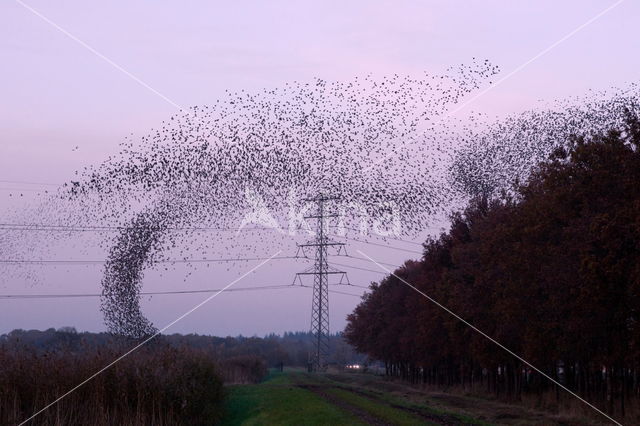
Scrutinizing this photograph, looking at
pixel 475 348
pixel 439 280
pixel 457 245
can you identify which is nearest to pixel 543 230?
pixel 475 348

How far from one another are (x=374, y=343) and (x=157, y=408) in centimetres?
7252

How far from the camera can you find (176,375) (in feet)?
112

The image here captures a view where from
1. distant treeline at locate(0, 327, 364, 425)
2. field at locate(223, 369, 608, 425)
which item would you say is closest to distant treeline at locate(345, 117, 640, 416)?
field at locate(223, 369, 608, 425)

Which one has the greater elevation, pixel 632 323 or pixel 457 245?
pixel 457 245

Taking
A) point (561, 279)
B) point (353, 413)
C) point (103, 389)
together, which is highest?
point (561, 279)

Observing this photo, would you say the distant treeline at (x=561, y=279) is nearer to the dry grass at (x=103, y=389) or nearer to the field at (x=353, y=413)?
the field at (x=353, y=413)

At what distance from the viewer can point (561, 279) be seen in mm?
35031

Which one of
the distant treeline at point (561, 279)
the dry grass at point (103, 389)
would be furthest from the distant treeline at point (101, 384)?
the distant treeline at point (561, 279)

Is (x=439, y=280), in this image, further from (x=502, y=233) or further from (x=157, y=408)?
(x=157, y=408)

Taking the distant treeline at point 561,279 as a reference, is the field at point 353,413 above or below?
below

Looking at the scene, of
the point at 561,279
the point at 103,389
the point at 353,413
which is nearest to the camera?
the point at 103,389

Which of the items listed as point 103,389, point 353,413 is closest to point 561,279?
point 353,413

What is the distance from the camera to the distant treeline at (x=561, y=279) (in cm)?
3117

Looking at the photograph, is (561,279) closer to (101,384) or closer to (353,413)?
(353,413)
